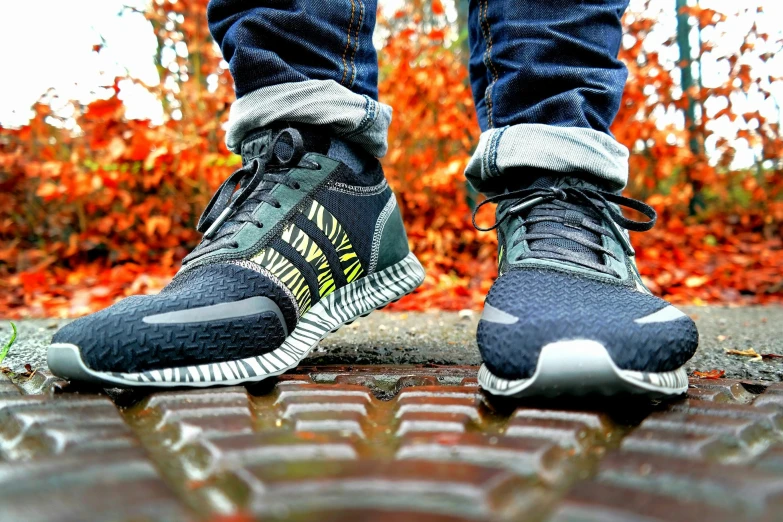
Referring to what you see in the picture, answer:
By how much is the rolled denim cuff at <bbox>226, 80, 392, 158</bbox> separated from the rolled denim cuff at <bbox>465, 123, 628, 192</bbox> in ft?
0.84

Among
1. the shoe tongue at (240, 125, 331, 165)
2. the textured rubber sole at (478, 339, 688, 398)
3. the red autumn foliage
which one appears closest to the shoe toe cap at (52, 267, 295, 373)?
the shoe tongue at (240, 125, 331, 165)

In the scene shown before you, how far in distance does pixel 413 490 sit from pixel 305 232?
658 mm

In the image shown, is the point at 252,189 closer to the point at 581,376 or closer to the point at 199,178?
the point at 581,376

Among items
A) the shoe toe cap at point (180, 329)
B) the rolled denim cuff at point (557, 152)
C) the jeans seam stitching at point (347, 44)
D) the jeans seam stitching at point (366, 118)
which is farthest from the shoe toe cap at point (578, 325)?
the jeans seam stitching at point (347, 44)

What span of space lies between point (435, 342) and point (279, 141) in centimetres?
75

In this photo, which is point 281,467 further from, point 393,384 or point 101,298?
point 101,298

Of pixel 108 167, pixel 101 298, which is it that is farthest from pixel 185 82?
pixel 101 298

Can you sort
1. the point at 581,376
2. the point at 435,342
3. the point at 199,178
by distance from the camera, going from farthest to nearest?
the point at 199,178 < the point at 435,342 < the point at 581,376

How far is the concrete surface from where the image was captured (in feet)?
4.17

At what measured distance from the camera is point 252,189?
1080 mm

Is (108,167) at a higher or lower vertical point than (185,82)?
lower

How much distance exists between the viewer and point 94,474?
1.68 ft

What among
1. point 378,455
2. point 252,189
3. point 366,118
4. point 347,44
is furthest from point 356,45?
Result: point 378,455

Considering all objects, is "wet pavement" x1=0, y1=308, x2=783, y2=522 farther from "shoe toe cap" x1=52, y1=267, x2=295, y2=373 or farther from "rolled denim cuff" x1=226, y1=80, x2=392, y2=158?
"rolled denim cuff" x1=226, y1=80, x2=392, y2=158
